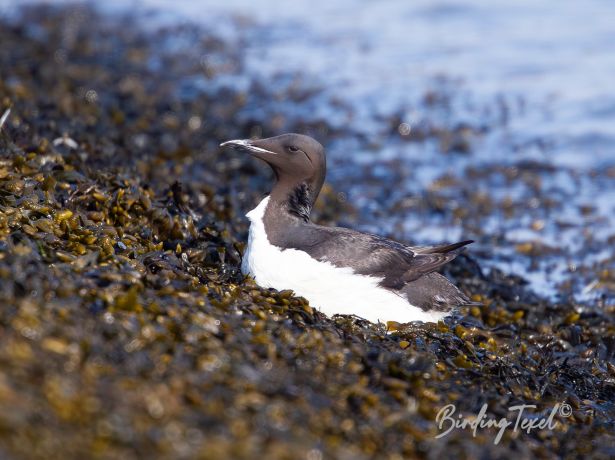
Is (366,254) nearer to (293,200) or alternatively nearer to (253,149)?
(293,200)

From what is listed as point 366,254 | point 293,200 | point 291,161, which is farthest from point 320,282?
point 291,161

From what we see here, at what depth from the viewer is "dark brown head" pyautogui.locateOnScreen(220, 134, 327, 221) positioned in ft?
21.4

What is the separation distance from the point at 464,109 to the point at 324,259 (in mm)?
7832

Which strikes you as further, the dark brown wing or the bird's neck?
the bird's neck

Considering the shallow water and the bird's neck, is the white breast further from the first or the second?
the shallow water

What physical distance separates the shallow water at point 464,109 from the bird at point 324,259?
2479 millimetres

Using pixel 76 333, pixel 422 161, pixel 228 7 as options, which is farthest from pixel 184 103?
pixel 76 333

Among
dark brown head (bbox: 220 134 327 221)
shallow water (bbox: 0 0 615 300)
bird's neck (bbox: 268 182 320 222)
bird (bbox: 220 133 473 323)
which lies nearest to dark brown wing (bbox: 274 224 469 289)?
bird (bbox: 220 133 473 323)

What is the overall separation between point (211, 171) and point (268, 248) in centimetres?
406

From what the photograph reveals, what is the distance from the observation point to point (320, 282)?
19.8 ft

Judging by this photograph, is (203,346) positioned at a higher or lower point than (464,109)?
lower

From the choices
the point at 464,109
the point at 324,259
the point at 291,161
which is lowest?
the point at 324,259

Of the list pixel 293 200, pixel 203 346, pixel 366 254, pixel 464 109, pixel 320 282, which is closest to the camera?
pixel 203 346

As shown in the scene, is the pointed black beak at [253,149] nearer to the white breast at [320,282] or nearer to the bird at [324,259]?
the bird at [324,259]
